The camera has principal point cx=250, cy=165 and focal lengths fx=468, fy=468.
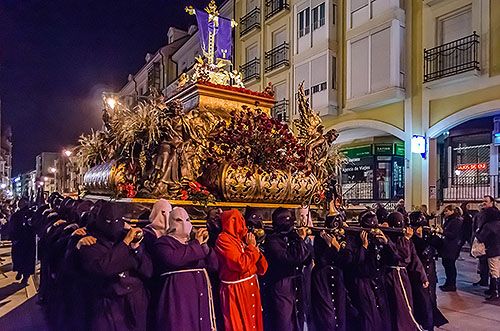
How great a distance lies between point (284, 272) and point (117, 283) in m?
1.59

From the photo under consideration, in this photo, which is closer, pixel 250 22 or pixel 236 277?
pixel 236 277

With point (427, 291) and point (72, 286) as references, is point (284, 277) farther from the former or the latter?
point (72, 286)

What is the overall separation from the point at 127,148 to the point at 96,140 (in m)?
1.58

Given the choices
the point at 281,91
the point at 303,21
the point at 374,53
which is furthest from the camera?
the point at 281,91

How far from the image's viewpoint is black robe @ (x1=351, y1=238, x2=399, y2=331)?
4.50m

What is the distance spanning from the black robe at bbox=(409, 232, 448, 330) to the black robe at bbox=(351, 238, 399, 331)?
455mm

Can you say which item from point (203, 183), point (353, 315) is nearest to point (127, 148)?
point (203, 183)

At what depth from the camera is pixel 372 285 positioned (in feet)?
15.1

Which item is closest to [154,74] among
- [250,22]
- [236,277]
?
[250,22]

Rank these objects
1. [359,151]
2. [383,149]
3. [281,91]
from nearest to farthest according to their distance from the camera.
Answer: [383,149] < [359,151] < [281,91]

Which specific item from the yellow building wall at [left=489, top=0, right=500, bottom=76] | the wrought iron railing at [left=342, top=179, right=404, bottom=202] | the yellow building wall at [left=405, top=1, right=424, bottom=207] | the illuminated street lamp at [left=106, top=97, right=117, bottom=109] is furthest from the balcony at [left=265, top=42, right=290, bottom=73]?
the illuminated street lamp at [left=106, top=97, right=117, bottom=109]

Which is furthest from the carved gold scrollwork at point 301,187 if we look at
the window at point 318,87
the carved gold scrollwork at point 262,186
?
the window at point 318,87

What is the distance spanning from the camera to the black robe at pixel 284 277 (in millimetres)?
4320

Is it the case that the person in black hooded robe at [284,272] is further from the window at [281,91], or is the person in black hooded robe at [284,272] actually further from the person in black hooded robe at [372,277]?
the window at [281,91]
